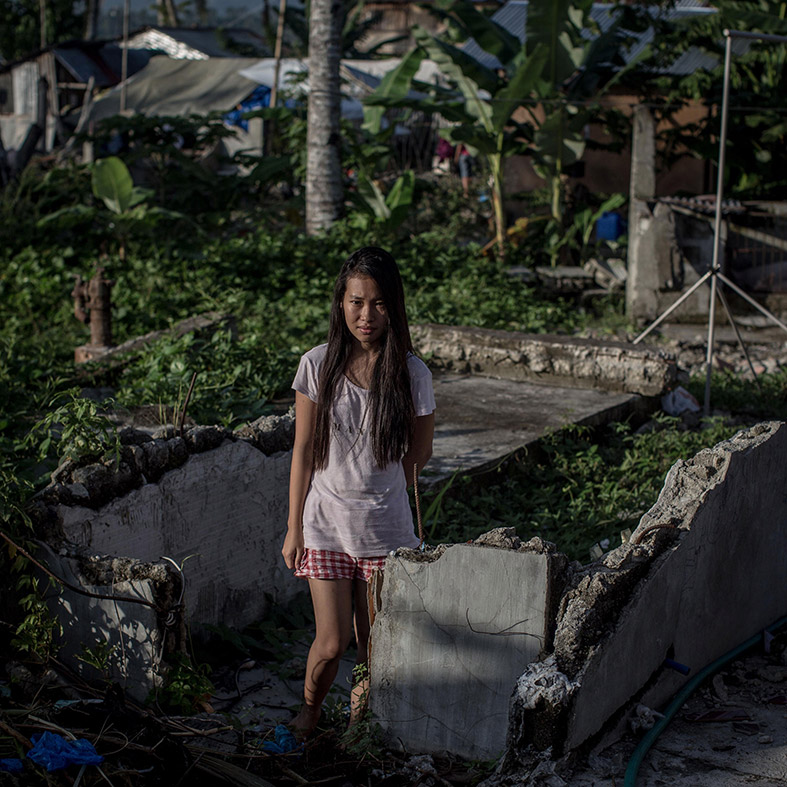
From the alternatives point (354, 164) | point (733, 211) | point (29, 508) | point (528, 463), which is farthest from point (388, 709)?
point (354, 164)

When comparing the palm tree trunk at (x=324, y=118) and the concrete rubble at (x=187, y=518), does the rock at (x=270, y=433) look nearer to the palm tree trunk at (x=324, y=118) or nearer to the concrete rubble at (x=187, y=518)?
the concrete rubble at (x=187, y=518)

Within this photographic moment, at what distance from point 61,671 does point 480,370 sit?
180 inches

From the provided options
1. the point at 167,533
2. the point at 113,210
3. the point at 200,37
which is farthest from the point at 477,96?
the point at 200,37

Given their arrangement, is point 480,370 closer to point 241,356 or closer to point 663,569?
point 241,356

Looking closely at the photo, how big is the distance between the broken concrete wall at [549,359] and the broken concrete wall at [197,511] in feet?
9.99

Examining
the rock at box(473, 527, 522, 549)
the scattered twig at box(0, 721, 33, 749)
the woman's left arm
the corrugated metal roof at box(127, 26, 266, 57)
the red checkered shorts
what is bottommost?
the scattered twig at box(0, 721, 33, 749)

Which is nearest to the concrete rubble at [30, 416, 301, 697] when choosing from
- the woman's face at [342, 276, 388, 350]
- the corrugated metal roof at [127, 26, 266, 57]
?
the woman's face at [342, 276, 388, 350]

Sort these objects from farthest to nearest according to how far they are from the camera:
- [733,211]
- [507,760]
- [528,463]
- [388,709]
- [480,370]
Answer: [733,211], [480,370], [528,463], [388,709], [507,760]

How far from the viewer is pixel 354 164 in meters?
12.7

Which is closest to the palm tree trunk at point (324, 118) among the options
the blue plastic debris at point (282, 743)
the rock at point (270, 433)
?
the rock at point (270, 433)

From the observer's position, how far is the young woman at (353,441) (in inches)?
122

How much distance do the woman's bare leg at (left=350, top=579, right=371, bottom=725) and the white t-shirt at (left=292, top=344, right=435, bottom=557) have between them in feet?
0.61

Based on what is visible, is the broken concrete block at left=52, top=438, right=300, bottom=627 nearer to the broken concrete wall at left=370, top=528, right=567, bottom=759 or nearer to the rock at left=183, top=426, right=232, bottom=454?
the rock at left=183, top=426, right=232, bottom=454

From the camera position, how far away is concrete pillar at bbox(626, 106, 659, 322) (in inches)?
399
